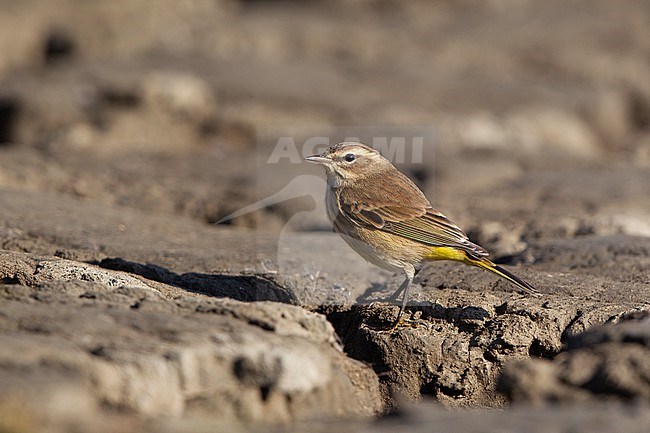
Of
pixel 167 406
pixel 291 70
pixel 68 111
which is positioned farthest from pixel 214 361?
pixel 291 70

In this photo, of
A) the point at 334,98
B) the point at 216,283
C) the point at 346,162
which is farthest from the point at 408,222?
the point at 334,98

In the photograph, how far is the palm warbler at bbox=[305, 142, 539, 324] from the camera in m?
6.46

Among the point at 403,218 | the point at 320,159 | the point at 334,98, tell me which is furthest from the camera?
the point at 334,98

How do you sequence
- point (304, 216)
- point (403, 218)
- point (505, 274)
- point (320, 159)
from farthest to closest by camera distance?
point (304, 216), point (320, 159), point (403, 218), point (505, 274)

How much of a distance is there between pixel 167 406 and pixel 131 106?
948 cm

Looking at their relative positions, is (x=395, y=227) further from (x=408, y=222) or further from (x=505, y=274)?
(x=505, y=274)

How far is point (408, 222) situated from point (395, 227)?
4.3 inches

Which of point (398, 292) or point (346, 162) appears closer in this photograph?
point (398, 292)

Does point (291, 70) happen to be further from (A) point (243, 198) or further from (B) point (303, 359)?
(B) point (303, 359)

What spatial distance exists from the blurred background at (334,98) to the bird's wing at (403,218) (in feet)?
6.15

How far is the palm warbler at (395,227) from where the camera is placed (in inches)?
254

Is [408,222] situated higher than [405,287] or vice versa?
[408,222]

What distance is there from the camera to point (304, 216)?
9.59m

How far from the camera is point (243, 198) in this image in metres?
10.0
